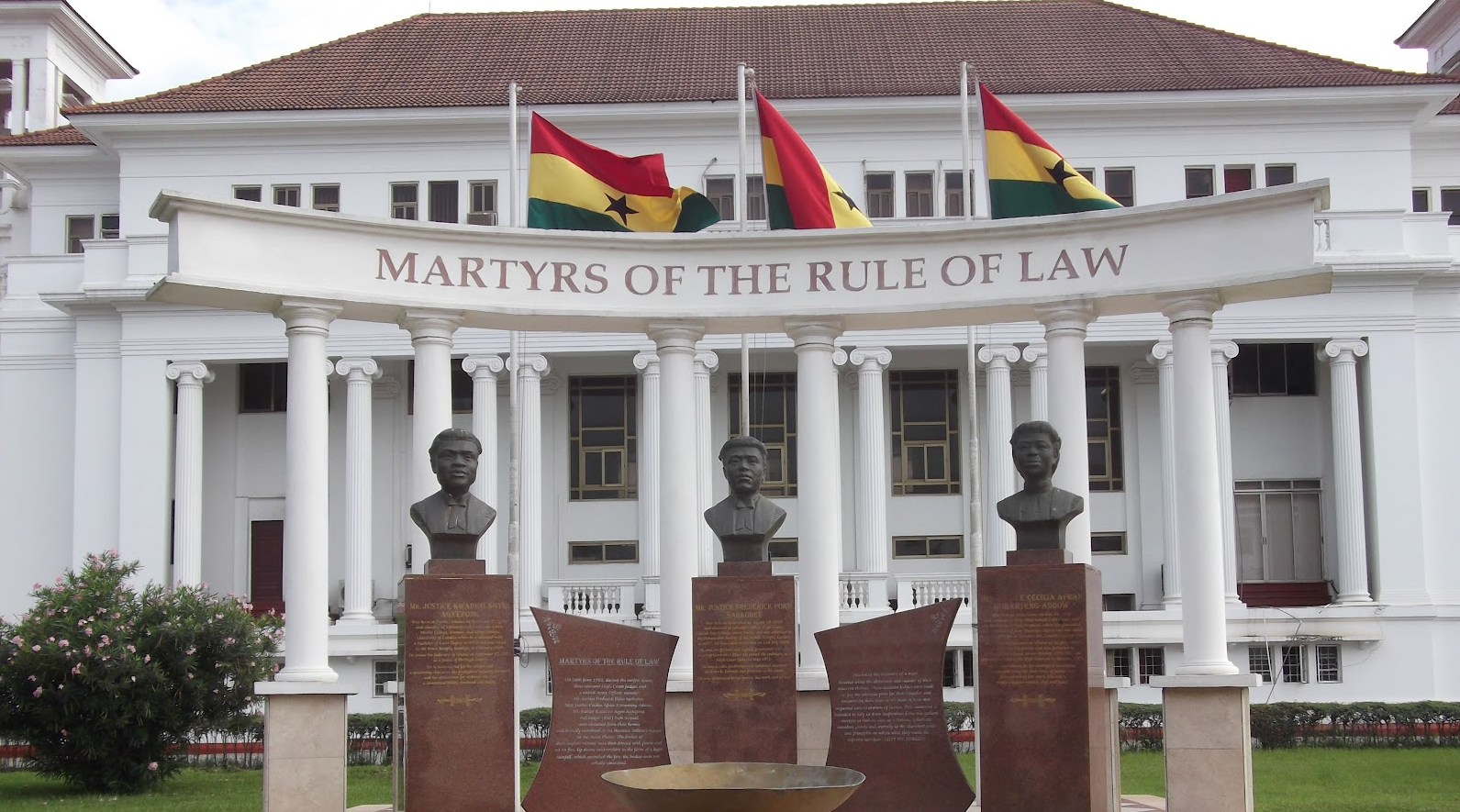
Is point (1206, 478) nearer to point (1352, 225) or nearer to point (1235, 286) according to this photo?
point (1235, 286)

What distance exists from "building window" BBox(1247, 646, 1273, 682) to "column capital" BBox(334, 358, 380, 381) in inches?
927

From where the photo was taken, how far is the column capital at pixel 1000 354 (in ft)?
142

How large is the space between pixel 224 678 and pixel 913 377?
957 inches

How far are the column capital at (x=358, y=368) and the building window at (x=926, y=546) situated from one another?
49.4 ft

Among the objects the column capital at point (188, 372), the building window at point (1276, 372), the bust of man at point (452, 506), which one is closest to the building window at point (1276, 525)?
the building window at point (1276, 372)

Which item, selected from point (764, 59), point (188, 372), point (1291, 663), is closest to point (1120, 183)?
point (764, 59)

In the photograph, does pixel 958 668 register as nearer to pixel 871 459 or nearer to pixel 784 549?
pixel 871 459

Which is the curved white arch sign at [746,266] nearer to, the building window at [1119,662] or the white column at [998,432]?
the white column at [998,432]

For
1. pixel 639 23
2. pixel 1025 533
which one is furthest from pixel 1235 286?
pixel 639 23

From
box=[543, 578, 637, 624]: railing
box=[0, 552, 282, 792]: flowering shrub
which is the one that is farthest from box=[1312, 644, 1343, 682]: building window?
box=[0, 552, 282, 792]: flowering shrub

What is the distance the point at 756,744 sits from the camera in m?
19.5

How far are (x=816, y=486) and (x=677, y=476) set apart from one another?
1.85 meters

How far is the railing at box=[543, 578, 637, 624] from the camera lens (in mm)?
42625

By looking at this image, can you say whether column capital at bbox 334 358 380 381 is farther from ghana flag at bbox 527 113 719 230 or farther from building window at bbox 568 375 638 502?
ghana flag at bbox 527 113 719 230
